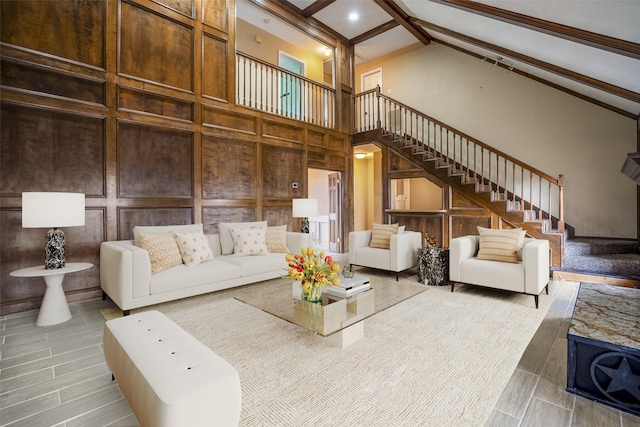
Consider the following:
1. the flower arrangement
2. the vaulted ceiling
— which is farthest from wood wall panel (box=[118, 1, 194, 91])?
the flower arrangement

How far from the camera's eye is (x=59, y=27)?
11.2 ft

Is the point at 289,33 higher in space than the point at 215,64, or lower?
higher

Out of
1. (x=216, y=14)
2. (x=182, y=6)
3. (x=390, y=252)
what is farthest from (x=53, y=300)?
(x=216, y=14)

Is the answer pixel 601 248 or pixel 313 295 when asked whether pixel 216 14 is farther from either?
pixel 601 248

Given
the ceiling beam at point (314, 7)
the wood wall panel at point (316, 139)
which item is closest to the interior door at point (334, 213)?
the wood wall panel at point (316, 139)

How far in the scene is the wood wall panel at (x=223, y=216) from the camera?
4.65 metres

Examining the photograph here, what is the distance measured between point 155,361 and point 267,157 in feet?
14.5

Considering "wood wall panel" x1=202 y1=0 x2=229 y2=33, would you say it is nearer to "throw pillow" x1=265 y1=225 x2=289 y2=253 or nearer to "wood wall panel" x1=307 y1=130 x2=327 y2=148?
"wood wall panel" x1=307 y1=130 x2=327 y2=148

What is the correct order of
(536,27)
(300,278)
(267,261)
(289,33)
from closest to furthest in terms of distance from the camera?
(300,278), (536,27), (267,261), (289,33)

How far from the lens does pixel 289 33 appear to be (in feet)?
23.0

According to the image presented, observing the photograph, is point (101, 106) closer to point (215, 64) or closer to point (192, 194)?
point (192, 194)

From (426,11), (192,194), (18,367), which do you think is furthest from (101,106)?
(426,11)

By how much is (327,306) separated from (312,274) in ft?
0.86

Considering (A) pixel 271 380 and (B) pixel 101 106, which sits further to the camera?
(B) pixel 101 106
